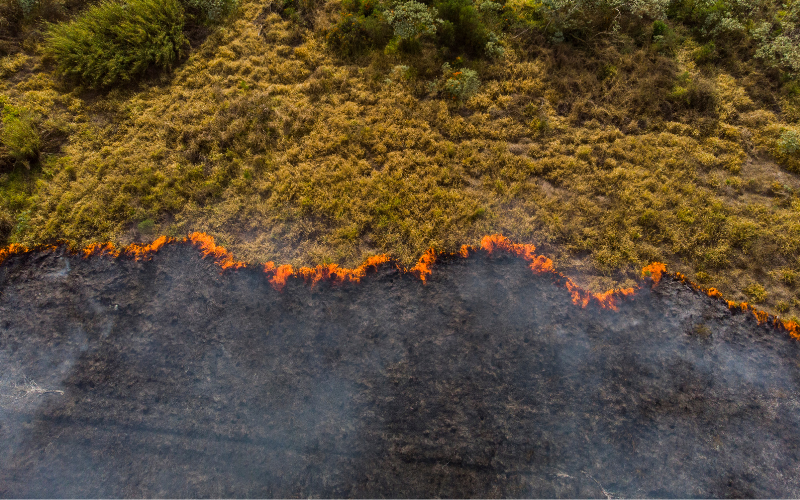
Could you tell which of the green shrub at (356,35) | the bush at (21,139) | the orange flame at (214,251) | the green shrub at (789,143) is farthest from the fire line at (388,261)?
the green shrub at (356,35)

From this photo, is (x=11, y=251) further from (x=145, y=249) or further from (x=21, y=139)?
(x=145, y=249)

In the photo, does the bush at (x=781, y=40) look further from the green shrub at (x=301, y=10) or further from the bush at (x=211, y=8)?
the bush at (x=211, y=8)

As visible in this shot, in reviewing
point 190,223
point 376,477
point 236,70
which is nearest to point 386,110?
point 236,70

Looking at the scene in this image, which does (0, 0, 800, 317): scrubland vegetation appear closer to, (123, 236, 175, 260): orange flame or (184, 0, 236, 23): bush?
(184, 0, 236, 23): bush

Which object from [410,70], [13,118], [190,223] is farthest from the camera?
[410,70]

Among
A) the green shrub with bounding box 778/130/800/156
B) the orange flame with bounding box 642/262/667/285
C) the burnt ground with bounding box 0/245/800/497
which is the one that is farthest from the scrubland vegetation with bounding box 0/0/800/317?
the burnt ground with bounding box 0/245/800/497

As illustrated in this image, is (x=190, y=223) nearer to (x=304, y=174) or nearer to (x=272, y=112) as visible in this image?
(x=304, y=174)

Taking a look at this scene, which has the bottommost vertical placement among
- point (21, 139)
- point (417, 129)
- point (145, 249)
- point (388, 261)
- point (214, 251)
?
point (145, 249)

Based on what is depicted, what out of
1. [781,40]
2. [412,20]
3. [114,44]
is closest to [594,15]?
[781,40]
